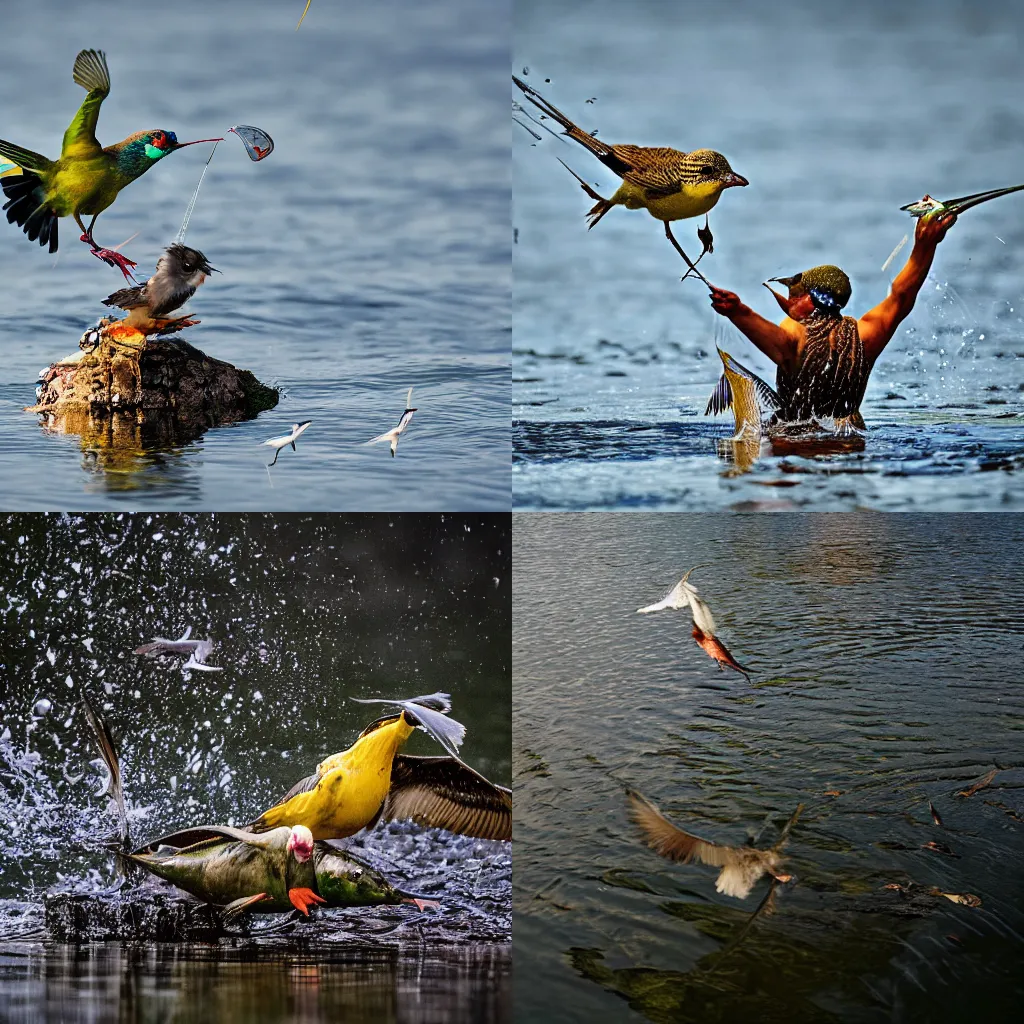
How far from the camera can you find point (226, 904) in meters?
2.98

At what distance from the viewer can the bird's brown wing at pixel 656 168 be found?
2990 millimetres

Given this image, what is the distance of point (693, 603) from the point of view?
303 centimetres

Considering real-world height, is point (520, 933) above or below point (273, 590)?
below

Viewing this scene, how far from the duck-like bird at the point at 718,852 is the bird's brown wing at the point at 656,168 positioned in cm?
166

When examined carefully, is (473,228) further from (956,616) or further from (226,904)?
(226,904)

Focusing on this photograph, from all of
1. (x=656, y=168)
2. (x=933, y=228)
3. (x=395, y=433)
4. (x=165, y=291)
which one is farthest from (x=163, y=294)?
(x=933, y=228)

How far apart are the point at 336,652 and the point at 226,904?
75 centimetres

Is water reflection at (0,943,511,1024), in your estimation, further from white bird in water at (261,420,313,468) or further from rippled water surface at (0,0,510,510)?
white bird in water at (261,420,313,468)

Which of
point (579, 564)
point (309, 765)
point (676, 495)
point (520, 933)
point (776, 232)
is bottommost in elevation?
point (520, 933)

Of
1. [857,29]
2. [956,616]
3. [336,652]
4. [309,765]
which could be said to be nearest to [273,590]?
[336,652]

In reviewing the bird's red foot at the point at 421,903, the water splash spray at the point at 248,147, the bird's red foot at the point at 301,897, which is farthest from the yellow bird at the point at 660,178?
the bird's red foot at the point at 301,897

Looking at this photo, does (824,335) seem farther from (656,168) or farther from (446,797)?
(446,797)

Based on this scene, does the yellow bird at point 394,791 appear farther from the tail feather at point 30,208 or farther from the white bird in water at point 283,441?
the tail feather at point 30,208

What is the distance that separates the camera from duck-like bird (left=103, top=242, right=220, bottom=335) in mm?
2988
